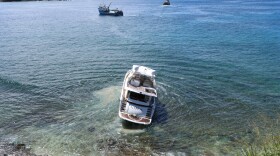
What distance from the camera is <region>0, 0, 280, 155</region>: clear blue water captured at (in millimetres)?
31625

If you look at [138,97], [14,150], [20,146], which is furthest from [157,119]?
[14,150]

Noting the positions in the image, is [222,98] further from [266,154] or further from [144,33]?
[144,33]

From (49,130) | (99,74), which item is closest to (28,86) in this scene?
(99,74)

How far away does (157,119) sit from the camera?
3600 cm

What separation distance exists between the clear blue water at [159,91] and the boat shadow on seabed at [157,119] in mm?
123

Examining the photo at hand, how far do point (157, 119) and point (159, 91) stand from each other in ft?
26.5

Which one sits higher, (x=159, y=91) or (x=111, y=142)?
(x=159, y=91)

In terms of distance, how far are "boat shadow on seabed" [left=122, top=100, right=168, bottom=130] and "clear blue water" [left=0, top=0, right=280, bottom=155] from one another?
4.8 inches

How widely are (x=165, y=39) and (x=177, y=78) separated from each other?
91.4ft

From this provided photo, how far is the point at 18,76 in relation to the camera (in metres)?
48.7

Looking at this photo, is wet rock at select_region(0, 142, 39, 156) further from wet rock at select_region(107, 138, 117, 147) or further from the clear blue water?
wet rock at select_region(107, 138, 117, 147)

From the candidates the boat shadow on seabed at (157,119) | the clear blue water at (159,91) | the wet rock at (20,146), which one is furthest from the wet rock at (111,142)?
the wet rock at (20,146)

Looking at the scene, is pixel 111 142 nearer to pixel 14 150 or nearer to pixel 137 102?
pixel 137 102

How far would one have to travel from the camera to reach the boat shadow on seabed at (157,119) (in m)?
34.0
